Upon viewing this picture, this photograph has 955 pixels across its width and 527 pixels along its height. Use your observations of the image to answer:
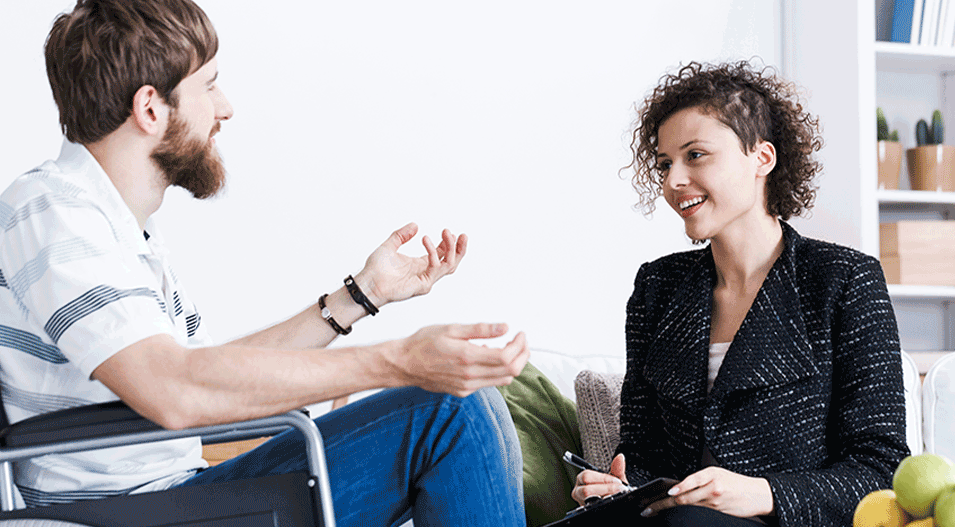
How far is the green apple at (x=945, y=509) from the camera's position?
0.80m

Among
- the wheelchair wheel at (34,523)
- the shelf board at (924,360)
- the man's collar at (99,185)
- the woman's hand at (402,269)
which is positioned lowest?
the shelf board at (924,360)

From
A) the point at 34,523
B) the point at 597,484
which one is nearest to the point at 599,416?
the point at 597,484

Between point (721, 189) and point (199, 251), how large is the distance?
4.41 feet

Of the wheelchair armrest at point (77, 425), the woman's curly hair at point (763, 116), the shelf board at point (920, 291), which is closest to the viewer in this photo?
the wheelchair armrest at point (77, 425)

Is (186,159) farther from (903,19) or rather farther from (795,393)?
(903,19)

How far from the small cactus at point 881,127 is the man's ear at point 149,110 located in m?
2.25

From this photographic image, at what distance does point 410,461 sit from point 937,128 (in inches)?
90.5

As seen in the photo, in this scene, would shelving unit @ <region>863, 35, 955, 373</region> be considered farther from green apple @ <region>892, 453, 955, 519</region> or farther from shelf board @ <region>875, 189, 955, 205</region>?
green apple @ <region>892, 453, 955, 519</region>

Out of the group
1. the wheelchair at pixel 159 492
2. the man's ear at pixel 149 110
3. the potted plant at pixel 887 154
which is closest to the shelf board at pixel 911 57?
the potted plant at pixel 887 154

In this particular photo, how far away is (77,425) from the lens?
91cm

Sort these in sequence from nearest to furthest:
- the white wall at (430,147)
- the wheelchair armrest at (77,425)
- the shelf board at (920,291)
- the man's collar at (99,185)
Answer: the wheelchair armrest at (77,425) < the man's collar at (99,185) < the white wall at (430,147) < the shelf board at (920,291)

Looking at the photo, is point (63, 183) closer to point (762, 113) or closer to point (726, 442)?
point (726, 442)

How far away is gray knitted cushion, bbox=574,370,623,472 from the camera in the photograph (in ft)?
5.96

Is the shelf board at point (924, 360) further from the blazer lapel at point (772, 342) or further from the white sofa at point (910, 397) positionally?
the blazer lapel at point (772, 342)
